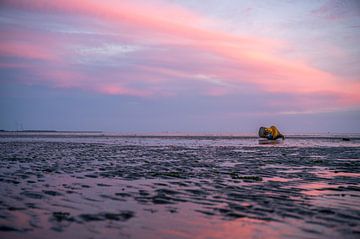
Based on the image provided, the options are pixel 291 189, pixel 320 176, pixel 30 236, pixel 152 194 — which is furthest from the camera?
pixel 320 176

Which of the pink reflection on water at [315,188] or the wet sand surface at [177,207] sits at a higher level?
the wet sand surface at [177,207]

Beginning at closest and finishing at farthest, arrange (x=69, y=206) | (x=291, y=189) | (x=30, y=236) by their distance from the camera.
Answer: (x=30, y=236) → (x=69, y=206) → (x=291, y=189)

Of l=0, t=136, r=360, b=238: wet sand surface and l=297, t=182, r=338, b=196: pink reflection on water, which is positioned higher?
l=0, t=136, r=360, b=238: wet sand surface

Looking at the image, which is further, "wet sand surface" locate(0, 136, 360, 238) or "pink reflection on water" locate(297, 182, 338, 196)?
"pink reflection on water" locate(297, 182, 338, 196)

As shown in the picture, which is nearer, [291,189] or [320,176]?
[291,189]

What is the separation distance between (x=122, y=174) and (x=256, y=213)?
10981 mm

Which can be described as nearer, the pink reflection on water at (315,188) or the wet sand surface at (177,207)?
the wet sand surface at (177,207)

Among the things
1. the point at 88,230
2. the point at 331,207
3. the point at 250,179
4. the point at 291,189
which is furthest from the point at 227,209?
the point at 250,179

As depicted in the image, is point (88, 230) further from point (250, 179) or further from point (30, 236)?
point (250, 179)

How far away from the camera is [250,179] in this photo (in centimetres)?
1812

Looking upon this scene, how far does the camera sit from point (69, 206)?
10.9m

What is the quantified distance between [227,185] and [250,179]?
2.64 metres

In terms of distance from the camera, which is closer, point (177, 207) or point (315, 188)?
point (177, 207)

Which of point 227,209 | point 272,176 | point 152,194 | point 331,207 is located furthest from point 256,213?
point 272,176
